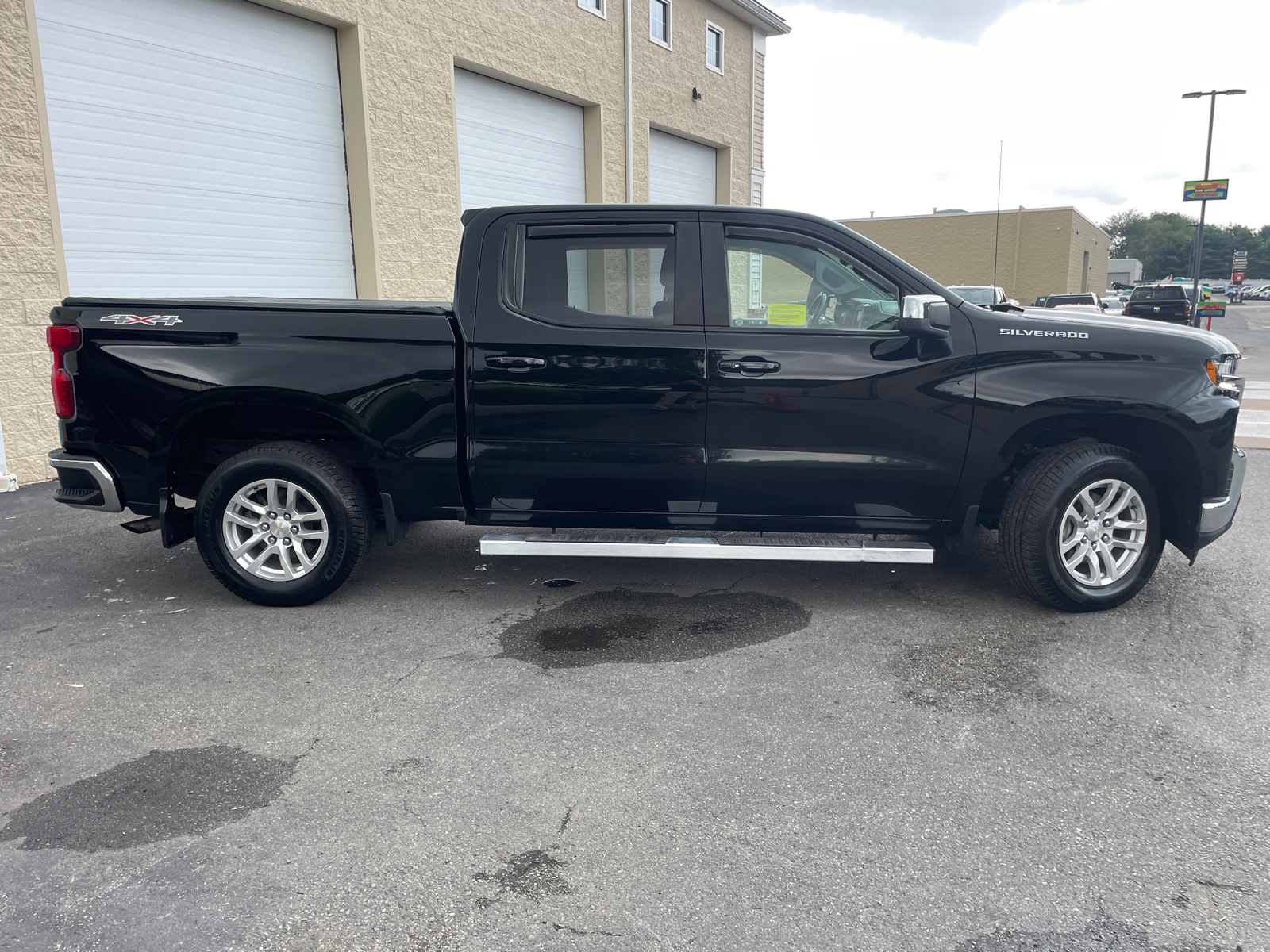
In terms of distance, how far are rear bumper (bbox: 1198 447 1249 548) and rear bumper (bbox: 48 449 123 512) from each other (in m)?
5.57

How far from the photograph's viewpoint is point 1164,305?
1265 inches

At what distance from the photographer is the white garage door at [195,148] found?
26.9ft

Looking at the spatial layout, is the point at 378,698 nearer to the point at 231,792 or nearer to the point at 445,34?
the point at 231,792

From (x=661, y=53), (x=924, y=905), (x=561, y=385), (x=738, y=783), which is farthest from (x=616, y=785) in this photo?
(x=661, y=53)

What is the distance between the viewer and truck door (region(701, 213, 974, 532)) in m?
4.48

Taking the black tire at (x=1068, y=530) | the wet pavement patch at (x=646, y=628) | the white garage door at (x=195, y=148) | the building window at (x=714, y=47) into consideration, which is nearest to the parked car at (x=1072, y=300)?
the building window at (x=714, y=47)

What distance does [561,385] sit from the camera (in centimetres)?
453

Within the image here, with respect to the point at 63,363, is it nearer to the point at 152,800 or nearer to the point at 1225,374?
the point at 152,800

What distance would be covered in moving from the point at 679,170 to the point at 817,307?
1437cm

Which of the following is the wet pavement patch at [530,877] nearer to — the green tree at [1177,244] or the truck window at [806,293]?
the truck window at [806,293]

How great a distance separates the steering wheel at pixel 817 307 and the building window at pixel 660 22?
538 inches

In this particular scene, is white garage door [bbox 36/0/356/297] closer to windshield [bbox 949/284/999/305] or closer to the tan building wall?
windshield [bbox 949/284/999/305]

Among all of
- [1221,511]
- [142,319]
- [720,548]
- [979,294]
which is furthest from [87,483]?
[979,294]

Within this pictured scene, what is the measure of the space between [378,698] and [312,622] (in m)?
1.07
